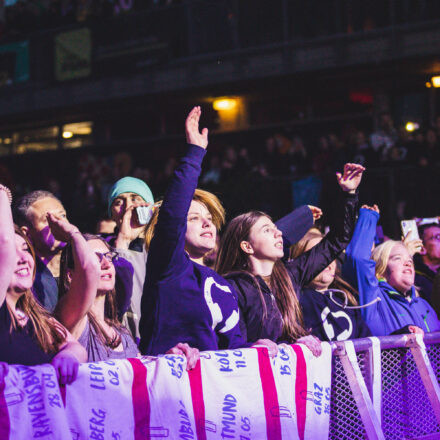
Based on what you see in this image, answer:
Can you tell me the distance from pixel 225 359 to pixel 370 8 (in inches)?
458

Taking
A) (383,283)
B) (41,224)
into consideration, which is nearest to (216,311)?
(41,224)

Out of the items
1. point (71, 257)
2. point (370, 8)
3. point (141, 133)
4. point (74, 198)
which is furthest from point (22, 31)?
point (71, 257)

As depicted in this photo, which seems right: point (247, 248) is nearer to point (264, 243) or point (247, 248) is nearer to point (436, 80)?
point (264, 243)

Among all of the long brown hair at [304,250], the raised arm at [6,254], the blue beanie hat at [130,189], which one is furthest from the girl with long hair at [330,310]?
the raised arm at [6,254]

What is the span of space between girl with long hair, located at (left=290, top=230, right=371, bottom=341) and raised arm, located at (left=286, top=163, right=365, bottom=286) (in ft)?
0.46

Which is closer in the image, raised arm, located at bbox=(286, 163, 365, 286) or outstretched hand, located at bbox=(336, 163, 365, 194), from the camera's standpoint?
raised arm, located at bbox=(286, 163, 365, 286)

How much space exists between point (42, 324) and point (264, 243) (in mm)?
1564

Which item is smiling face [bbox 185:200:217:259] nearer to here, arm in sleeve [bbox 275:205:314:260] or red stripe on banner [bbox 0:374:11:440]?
arm in sleeve [bbox 275:205:314:260]

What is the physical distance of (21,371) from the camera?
278 cm

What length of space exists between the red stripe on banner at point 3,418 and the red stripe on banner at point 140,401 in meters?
0.54

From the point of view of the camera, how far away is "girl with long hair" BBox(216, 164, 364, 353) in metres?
3.95

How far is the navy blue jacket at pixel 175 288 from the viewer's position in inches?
134

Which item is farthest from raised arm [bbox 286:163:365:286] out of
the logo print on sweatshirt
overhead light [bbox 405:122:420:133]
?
overhead light [bbox 405:122:420:133]

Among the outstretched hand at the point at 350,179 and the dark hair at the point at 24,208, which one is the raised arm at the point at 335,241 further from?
the dark hair at the point at 24,208
